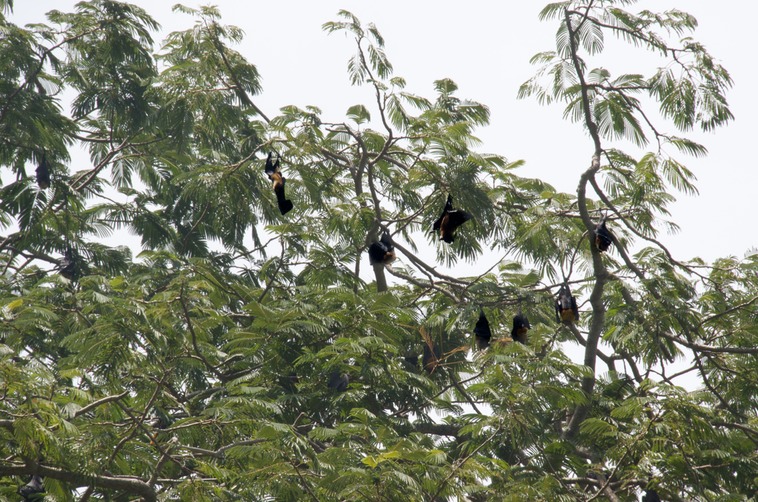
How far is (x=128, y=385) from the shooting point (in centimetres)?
662

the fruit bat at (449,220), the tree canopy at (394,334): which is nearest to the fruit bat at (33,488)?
the tree canopy at (394,334)

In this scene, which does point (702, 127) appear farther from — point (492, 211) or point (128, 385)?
point (128, 385)

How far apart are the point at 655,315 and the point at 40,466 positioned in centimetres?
476

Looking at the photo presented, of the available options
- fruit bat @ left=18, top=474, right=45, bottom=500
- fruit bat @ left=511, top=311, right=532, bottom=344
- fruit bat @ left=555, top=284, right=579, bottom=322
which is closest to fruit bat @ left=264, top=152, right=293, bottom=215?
fruit bat @ left=511, top=311, right=532, bottom=344

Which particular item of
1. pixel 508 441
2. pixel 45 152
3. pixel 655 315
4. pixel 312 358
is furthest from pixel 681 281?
pixel 45 152

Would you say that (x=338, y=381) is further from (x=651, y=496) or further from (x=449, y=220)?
(x=651, y=496)

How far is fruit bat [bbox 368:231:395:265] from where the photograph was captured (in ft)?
25.3

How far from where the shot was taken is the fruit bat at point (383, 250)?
7.70 m

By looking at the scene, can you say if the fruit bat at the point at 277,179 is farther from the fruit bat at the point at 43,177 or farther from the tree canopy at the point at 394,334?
the fruit bat at the point at 43,177

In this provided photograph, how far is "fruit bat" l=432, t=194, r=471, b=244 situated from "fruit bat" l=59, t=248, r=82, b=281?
17.8ft

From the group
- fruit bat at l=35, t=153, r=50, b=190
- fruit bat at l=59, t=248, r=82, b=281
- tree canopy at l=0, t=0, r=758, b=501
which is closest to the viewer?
tree canopy at l=0, t=0, r=758, b=501

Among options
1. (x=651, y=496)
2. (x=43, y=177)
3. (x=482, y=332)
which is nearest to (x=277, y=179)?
(x=482, y=332)

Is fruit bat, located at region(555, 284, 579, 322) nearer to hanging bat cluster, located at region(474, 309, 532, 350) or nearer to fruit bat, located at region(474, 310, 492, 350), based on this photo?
hanging bat cluster, located at region(474, 309, 532, 350)

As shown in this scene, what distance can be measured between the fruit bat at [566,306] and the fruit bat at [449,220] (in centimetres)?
108
